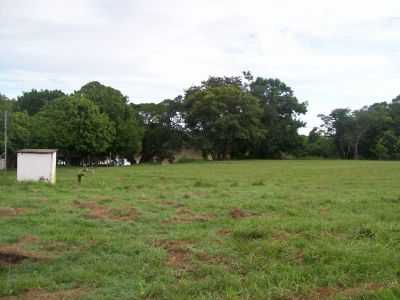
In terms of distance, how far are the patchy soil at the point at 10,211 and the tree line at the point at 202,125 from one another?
34.3 m

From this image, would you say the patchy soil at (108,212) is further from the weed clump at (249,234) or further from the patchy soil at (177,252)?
the weed clump at (249,234)

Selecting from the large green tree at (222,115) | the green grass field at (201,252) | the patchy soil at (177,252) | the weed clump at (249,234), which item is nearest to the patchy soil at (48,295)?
the green grass field at (201,252)

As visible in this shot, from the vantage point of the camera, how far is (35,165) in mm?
18672

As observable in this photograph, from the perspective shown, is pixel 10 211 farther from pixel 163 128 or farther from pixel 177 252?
pixel 163 128

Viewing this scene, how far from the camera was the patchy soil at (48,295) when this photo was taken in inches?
166

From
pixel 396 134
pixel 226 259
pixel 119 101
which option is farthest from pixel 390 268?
pixel 396 134

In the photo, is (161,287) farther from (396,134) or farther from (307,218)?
(396,134)

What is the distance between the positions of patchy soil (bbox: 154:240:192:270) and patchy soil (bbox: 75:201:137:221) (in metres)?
2.37

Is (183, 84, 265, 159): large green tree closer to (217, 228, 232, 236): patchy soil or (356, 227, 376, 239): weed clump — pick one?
(217, 228, 232, 236): patchy soil

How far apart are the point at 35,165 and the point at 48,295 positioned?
15.5 m

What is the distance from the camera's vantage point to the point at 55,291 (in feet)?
14.5

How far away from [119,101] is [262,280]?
50.9 metres

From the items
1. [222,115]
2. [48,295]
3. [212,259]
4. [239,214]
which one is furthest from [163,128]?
[48,295]

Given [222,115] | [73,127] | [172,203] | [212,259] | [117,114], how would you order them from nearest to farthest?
1. [212,259]
2. [172,203]
3. [73,127]
4. [117,114]
5. [222,115]
